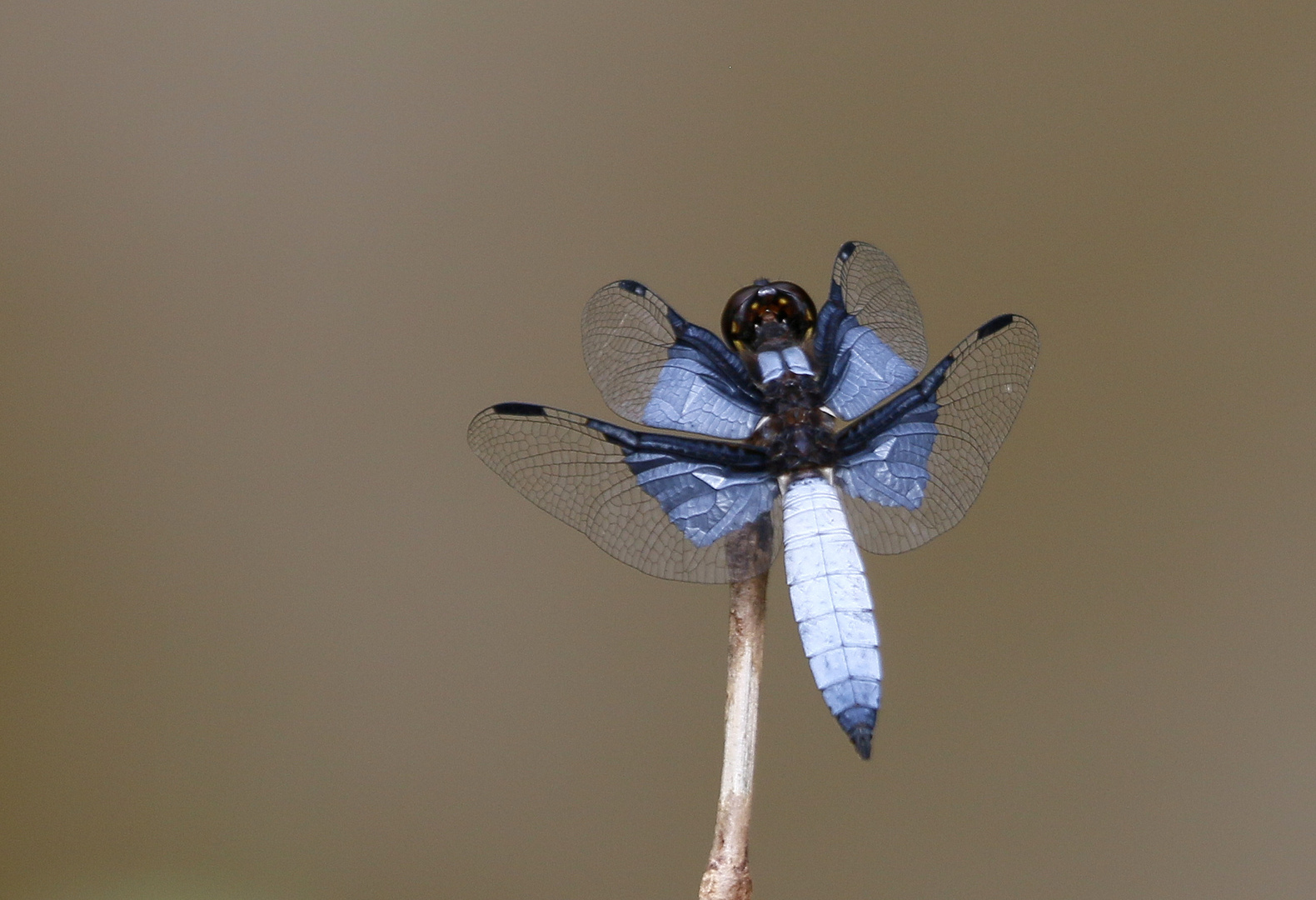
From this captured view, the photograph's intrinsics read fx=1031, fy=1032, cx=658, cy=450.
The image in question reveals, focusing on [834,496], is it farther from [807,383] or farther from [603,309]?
[603,309]

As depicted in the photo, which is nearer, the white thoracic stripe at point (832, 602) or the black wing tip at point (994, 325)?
the white thoracic stripe at point (832, 602)

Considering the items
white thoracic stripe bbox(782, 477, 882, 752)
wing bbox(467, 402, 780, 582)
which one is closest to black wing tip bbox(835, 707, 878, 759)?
white thoracic stripe bbox(782, 477, 882, 752)

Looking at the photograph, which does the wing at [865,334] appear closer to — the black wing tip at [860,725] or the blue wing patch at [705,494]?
the blue wing patch at [705,494]

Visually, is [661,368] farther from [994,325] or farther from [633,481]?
[994,325]

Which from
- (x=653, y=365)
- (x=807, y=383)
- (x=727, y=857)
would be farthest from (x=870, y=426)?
(x=727, y=857)

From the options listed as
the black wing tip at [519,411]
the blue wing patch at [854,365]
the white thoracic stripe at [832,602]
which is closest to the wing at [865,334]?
the blue wing patch at [854,365]

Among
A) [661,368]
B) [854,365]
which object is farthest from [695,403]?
[854,365]
